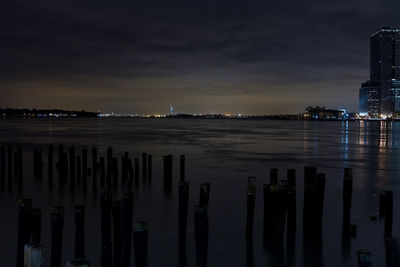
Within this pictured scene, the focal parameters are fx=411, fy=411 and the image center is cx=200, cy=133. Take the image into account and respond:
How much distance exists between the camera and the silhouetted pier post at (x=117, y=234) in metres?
8.15

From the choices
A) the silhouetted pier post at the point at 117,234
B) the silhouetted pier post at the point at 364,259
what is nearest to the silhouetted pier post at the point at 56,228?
the silhouetted pier post at the point at 117,234

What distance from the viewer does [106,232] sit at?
8414 millimetres

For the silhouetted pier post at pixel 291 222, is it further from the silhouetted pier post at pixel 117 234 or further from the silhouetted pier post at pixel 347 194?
the silhouetted pier post at pixel 117 234

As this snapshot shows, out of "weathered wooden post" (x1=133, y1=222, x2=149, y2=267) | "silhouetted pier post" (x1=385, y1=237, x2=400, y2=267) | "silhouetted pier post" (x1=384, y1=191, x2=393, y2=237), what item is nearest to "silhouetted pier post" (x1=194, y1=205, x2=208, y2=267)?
"weathered wooden post" (x1=133, y1=222, x2=149, y2=267)

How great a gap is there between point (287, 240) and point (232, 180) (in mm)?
10316

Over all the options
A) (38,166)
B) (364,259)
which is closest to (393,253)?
(364,259)

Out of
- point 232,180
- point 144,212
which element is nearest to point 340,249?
point 144,212

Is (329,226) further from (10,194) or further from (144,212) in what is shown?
(10,194)

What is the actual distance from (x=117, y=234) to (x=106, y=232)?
0.30m

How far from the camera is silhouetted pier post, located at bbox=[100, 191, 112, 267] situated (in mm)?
8156

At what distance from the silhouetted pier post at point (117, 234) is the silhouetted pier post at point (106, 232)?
11 cm

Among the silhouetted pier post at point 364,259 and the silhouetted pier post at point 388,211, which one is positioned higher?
the silhouetted pier post at point 364,259

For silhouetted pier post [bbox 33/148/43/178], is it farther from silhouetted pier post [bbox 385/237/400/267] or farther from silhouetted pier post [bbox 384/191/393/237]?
silhouetted pier post [bbox 385/237/400/267]

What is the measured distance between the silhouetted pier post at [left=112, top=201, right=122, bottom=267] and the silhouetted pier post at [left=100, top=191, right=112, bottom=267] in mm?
108
